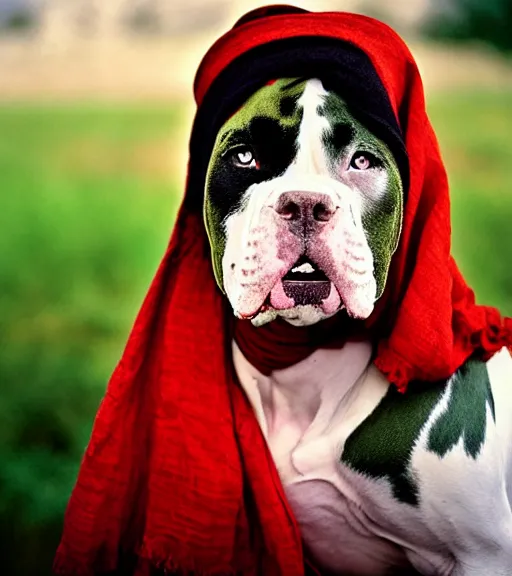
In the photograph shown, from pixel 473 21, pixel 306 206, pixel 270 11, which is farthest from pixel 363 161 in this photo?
pixel 473 21

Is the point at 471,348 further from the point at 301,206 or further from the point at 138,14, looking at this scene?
the point at 138,14

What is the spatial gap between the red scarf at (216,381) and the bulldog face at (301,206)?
0.09 meters

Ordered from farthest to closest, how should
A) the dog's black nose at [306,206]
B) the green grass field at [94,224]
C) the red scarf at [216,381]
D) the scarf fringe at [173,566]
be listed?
the green grass field at [94,224], the scarf fringe at [173,566], the red scarf at [216,381], the dog's black nose at [306,206]

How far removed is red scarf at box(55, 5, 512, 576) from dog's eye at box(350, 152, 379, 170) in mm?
87

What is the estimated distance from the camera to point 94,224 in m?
2.40

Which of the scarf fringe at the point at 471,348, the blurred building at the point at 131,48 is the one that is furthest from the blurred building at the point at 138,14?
the scarf fringe at the point at 471,348

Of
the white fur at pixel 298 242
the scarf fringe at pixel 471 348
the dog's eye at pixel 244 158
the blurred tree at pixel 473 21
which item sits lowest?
the scarf fringe at pixel 471 348

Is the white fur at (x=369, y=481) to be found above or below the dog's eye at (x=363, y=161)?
below

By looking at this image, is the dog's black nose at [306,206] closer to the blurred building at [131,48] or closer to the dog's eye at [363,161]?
the dog's eye at [363,161]

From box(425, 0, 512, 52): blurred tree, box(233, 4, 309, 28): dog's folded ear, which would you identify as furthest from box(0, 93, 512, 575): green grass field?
box(233, 4, 309, 28): dog's folded ear

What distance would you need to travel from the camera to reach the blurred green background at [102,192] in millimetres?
2273

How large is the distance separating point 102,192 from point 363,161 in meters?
1.32

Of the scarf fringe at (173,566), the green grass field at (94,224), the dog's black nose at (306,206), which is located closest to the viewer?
the dog's black nose at (306,206)

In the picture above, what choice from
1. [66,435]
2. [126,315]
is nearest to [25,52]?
[126,315]
